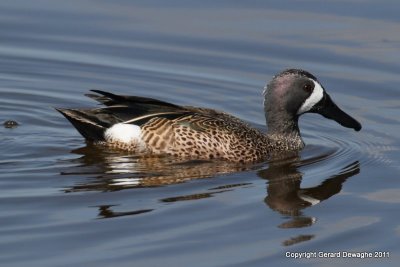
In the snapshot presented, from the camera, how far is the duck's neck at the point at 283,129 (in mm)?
11797

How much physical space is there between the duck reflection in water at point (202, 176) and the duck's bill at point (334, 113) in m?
0.48

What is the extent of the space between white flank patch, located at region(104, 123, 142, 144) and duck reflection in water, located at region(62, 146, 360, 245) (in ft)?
0.45

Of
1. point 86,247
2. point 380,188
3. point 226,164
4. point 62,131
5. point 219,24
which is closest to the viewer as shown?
point 86,247

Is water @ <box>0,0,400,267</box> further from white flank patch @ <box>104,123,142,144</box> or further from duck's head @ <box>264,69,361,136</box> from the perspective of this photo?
duck's head @ <box>264,69,361,136</box>

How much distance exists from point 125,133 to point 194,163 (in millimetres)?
711

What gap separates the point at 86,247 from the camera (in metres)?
8.70

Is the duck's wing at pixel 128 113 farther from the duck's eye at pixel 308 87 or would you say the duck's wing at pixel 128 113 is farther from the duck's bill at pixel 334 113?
the duck's bill at pixel 334 113

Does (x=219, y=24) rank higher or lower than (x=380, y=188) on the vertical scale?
higher

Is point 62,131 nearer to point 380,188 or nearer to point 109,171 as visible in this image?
point 109,171

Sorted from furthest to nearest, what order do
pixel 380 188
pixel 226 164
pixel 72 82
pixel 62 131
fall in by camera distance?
pixel 72 82 < pixel 62 131 < pixel 226 164 < pixel 380 188

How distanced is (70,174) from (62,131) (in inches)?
57.5

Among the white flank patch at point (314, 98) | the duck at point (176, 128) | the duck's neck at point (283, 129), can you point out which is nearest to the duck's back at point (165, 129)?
the duck at point (176, 128)

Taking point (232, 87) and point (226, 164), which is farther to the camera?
point (232, 87)

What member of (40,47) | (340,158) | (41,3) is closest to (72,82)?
(40,47)
